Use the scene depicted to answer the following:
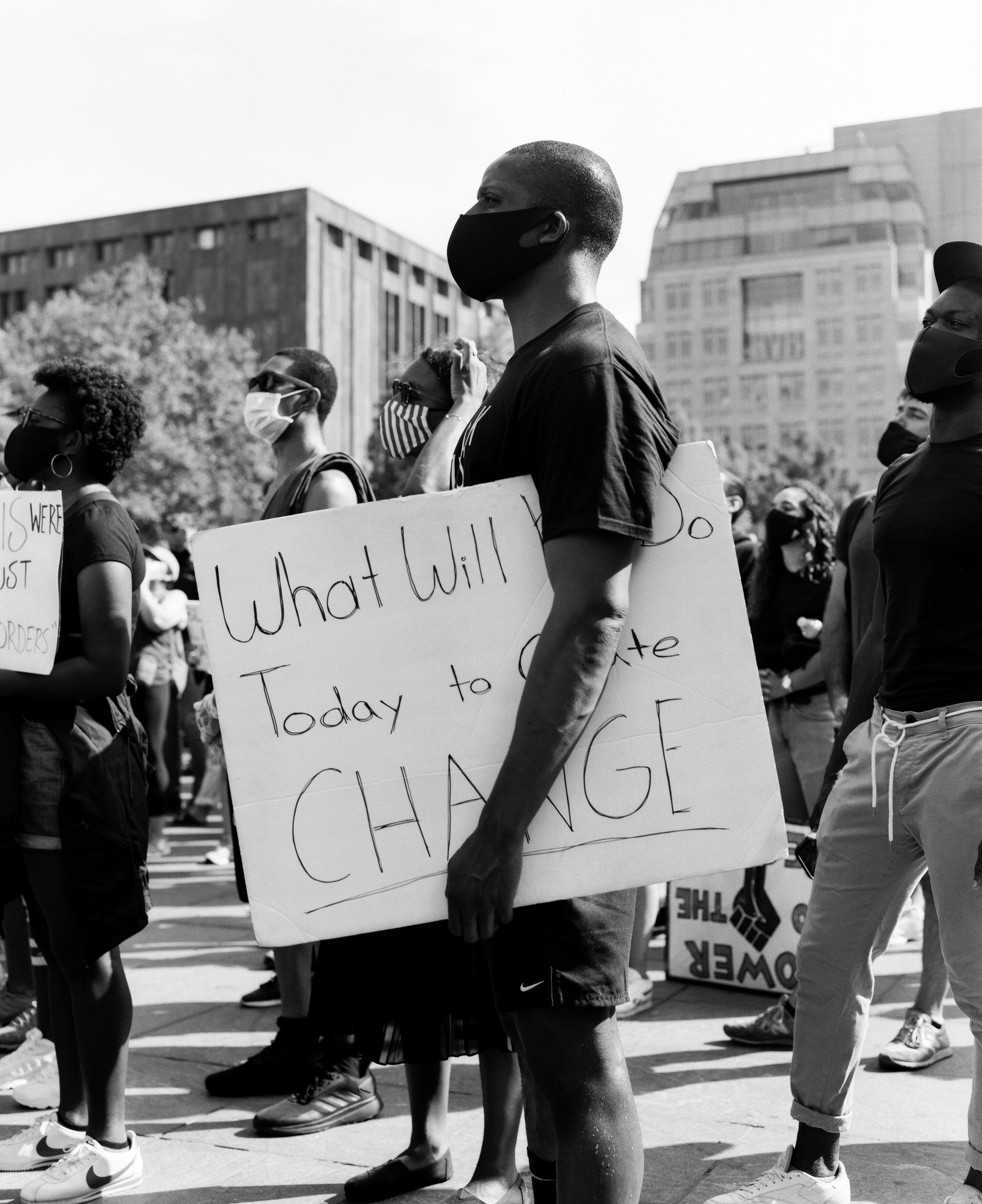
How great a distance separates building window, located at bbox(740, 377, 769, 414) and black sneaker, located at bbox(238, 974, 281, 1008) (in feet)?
317

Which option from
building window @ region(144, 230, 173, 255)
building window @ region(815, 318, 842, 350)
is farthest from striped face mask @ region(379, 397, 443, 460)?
building window @ region(815, 318, 842, 350)

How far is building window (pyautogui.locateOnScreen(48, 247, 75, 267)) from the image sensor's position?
229 ft

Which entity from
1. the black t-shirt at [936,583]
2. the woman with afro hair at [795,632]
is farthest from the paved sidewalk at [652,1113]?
the black t-shirt at [936,583]

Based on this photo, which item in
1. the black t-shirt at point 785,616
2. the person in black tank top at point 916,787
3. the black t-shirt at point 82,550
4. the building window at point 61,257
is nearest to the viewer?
the person in black tank top at point 916,787

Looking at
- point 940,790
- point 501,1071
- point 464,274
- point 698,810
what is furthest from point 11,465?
point 940,790

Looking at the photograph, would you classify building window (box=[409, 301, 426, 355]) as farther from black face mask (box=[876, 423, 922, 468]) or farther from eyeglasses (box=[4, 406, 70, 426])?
eyeglasses (box=[4, 406, 70, 426])

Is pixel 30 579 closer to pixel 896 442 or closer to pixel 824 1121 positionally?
pixel 824 1121

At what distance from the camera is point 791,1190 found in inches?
112

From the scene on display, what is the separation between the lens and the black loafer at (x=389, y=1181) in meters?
3.02

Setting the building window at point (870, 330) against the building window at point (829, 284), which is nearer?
the building window at point (870, 330)

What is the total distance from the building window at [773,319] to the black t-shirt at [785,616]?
96.3 m

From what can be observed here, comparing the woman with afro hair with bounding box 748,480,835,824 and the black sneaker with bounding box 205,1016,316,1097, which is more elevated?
the woman with afro hair with bounding box 748,480,835,824

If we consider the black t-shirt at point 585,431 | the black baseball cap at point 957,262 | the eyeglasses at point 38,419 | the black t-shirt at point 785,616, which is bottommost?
the black t-shirt at point 785,616

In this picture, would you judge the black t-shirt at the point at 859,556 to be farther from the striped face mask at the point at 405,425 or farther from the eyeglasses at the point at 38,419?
the eyeglasses at the point at 38,419
